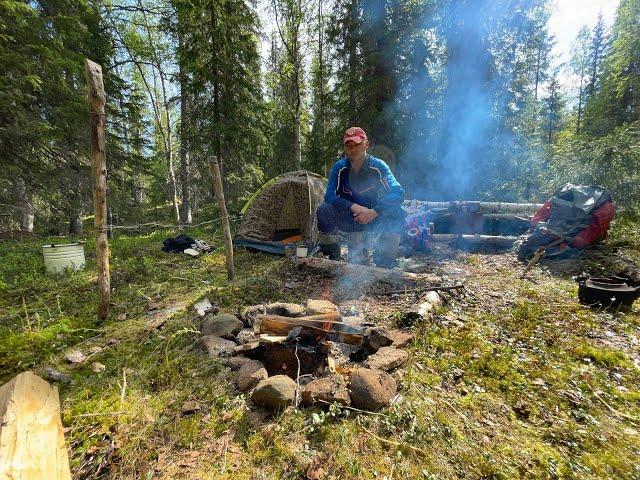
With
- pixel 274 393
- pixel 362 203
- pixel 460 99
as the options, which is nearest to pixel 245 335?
pixel 274 393

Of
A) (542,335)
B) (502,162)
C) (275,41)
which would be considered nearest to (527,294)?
(542,335)

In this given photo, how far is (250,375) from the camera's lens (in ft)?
7.23

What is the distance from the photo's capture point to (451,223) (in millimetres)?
8281

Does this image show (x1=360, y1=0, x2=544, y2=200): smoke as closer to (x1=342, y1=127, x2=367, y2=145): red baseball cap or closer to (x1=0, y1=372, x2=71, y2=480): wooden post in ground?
(x1=342, y1=127, x2=367, y2=145): red baseball cap

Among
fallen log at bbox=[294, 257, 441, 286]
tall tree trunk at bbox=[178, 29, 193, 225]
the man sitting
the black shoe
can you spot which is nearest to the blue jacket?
the man sitting

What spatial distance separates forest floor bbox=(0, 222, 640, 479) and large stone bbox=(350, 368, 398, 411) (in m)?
0.06

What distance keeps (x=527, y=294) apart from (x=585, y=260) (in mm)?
2275

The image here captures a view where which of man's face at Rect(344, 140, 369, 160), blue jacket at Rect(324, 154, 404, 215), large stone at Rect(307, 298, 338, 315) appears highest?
man's face at Rect(344, 140, 369, 160)

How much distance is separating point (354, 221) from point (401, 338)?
219 centimetres

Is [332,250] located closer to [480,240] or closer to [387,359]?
[387,359]

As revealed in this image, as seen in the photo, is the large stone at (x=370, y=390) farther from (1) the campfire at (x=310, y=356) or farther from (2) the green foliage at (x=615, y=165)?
(2) the green foliage at (x=615, y=165)

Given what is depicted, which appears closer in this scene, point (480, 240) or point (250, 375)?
point (250, 375)

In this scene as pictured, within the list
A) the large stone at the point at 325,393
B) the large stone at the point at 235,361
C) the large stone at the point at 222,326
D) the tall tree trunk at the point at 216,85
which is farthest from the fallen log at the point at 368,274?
the tall tree trunk at the point at 216,85

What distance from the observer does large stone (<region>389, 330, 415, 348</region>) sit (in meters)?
2.72
